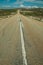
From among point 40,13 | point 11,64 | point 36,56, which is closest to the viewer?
point 11,64

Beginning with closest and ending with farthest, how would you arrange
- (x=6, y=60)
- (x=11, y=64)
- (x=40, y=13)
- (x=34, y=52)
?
(x=11, y=64) < (x=6, y=60) < (x=34, y=52) < (x=40, y=13)

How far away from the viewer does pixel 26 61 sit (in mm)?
7766

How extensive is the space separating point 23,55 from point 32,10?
Result: 38.1 meters

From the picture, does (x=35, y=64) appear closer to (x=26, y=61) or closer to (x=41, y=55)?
(x=26, y=61)

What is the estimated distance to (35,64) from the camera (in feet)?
24.8

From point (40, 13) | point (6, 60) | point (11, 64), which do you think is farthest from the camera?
point (40, 13)

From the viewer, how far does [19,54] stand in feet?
29.8

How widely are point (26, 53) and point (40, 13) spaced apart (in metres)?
36.0

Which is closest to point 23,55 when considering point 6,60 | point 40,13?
point 6,60

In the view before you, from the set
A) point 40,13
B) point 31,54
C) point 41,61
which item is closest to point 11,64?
point 41,61

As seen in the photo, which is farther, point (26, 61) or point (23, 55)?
point (23, 55)

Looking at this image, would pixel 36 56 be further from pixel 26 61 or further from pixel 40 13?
pixel 40 13

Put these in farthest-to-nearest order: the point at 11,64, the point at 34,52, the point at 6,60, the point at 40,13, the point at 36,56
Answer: the point at 40,13 < the point at 34,52 < the point at 36,56 < the point at 6,60 < the point at 11,64

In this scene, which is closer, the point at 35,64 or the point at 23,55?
the point at 35,64
